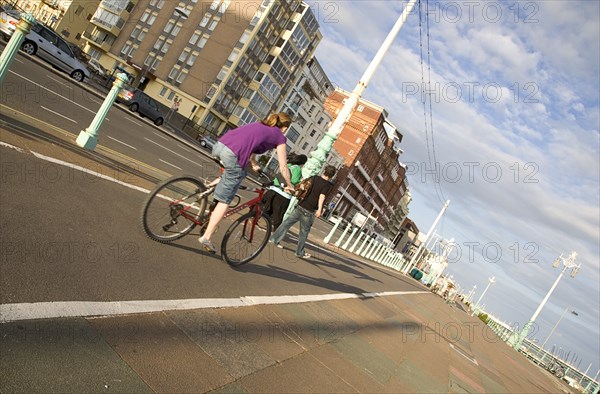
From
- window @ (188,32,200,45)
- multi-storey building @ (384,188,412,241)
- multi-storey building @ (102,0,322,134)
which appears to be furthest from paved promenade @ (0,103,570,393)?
multi-storey building @ (384,188,412,241)

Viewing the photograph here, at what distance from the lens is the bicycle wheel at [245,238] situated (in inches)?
207

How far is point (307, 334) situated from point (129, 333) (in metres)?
2.21

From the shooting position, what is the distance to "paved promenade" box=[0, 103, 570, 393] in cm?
210

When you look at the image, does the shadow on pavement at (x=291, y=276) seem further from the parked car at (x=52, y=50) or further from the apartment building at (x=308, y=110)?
the apartment building at (x=308, y=110)

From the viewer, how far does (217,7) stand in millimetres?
55375

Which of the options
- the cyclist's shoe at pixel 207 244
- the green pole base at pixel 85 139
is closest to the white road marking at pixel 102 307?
the cyclist's shoe at pixel 207 244

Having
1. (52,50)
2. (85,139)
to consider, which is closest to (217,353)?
(85,139)

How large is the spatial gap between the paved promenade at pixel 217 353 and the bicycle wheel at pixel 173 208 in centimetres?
127

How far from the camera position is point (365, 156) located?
278 ft

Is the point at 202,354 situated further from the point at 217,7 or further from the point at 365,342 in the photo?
the point at 217,7

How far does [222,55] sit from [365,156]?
4054 cm

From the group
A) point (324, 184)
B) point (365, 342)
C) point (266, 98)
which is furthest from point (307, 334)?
point (266, 98)

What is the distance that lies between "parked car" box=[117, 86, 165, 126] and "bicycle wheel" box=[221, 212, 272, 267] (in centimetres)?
2449

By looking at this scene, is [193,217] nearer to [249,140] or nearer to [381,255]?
[249,140]
